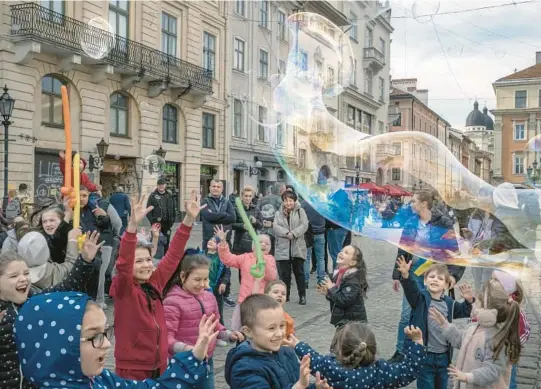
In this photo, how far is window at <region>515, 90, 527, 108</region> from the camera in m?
20.0

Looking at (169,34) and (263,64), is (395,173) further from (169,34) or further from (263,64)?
(263,64)

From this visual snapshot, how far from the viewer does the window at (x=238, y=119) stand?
2930 centimetres

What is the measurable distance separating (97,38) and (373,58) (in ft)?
91.8

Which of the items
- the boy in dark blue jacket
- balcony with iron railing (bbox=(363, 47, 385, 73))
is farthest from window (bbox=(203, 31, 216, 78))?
the boy in dark blue jacket

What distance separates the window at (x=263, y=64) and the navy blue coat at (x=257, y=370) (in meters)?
29.3

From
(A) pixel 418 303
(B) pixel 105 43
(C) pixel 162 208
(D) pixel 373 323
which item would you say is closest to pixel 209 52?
(B) pixel 105 43

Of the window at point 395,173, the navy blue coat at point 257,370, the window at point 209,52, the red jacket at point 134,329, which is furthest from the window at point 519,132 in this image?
the navy blue coat at point 257,370

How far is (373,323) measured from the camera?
7.07m

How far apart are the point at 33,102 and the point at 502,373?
681 inches

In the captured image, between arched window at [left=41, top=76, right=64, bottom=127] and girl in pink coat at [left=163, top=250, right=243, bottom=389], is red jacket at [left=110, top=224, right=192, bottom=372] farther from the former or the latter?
arched window at [left=41, top=76, right=64, bottom=127]

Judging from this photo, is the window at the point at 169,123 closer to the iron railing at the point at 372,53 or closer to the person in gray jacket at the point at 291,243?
the person in gray jacket at the point at 291,243

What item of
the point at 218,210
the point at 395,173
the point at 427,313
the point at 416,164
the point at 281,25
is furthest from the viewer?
the point at 281,25

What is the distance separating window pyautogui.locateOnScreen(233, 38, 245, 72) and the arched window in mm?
11517

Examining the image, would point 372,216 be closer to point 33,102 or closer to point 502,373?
point 502,373
